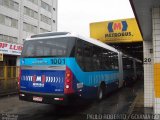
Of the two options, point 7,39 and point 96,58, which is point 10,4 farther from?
point 96,58

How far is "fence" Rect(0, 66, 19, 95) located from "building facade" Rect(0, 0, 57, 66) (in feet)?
29.8

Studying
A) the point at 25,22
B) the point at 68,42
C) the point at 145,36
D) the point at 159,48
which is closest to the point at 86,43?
the point at 68,42

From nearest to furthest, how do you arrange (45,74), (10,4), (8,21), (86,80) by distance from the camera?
(45,74)
(86,80)
(8,21)
(10,4)

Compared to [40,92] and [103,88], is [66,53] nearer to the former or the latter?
[40,92]

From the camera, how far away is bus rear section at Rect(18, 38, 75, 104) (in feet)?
31.5

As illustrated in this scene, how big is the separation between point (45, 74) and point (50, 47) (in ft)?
3.66

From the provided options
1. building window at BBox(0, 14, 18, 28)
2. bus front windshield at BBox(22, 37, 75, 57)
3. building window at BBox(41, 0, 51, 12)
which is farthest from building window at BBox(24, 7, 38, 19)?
bus front windshield at BBox(22, 37, 75, 57)

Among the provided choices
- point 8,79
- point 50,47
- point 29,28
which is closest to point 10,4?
point 29,28

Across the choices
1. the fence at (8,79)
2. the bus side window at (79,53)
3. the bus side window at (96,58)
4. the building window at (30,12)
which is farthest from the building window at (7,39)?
the bus side window at (79,53)

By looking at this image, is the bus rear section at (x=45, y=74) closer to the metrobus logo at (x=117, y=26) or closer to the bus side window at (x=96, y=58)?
the bus side window at (x=96, y=58)

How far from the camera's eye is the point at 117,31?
77.7 ft

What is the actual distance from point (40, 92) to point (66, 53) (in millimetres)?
1863

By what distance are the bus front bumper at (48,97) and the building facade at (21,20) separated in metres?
21.5

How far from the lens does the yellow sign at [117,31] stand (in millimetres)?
23125
